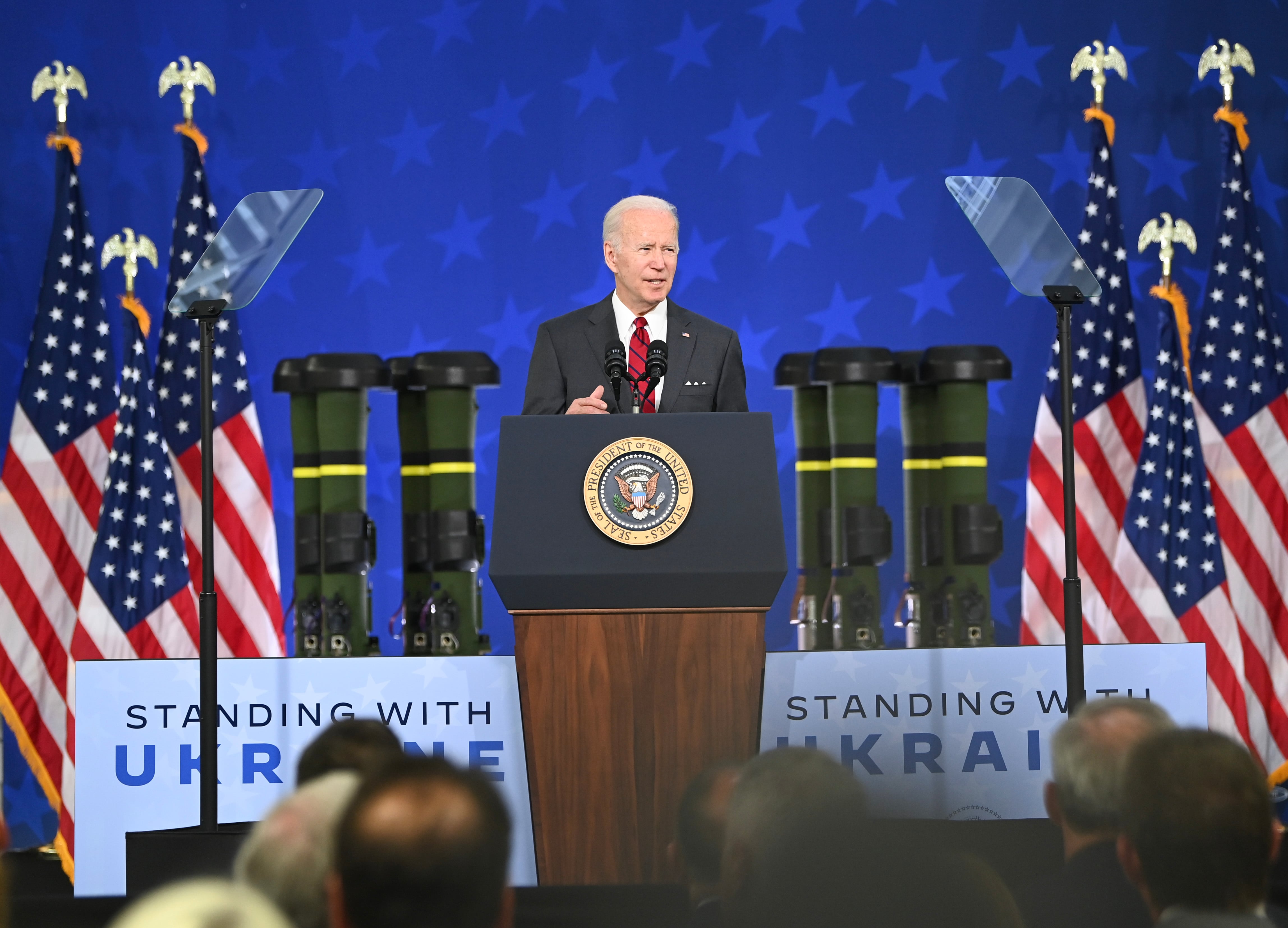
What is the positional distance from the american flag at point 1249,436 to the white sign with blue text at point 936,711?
1473 millimetres

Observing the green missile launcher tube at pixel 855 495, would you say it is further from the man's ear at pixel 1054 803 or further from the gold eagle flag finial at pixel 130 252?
the gold eagle flag finial at pixel 130 252

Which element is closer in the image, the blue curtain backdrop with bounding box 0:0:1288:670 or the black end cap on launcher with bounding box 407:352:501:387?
the black end cap on launcher with bounding box 407:352:501:387

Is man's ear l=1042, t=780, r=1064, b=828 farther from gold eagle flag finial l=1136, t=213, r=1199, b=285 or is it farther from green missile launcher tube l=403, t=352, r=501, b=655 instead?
gold eagle flag finial l=1136, t=213, r=1199, b=285

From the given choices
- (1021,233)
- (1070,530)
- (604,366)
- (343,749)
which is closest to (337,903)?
(343,749)

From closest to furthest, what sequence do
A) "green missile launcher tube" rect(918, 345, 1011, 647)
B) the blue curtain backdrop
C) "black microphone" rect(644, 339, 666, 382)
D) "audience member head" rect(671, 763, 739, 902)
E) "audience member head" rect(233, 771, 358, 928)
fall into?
1. "audience member head" rect(233, 771, 358, 928)
2. "audience member head" rect(671, 763, 739, 902)
3. "black microphone" rect(644, 339, 666, 382)
4. "green missile launcher tube" rect(918, 345, 1011, 647)
5. the blue curtain backdrop

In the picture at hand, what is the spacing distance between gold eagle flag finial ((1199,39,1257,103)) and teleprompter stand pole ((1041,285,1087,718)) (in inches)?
98.8

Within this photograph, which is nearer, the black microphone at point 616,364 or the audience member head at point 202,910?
the audience member head at point 202,910

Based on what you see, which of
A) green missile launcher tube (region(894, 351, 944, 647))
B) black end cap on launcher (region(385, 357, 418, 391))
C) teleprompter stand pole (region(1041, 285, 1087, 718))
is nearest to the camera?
teleprompter stand pole (region(1041, 285, 1087, 718))

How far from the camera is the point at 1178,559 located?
5.12 m

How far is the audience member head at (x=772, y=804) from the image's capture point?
4.73 feet

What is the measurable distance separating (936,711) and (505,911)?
278 centimetres

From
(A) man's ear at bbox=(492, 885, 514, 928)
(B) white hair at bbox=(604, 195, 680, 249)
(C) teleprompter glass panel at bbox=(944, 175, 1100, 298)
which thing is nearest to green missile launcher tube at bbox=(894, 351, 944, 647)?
(C) teleprompter glass panel at bbox=(944, 175, 1100, 298)

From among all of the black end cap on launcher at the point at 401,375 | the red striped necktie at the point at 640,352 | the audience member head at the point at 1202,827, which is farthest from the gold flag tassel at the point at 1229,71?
the audience member head at the point at 1202,827

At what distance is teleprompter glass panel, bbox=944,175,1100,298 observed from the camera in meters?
3.75
